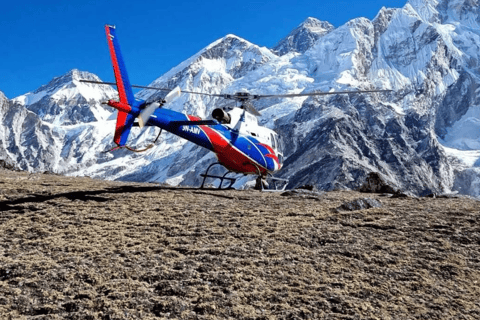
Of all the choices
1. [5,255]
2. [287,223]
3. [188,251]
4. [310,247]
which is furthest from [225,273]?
[5,255]

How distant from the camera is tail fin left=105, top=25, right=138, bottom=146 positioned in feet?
45.6

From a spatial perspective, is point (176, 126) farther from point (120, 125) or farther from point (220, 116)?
point (220, 116)

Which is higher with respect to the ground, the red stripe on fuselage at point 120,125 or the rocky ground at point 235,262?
the red stripe on fuselage at point 120,125

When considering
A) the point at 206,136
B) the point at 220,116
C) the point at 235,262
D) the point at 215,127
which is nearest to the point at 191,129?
the point at 206,136

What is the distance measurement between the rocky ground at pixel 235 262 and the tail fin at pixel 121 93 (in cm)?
406

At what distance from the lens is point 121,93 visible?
1448 centimetres

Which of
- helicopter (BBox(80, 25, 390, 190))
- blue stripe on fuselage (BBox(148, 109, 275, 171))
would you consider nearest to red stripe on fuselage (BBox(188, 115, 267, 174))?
helicopter (BBox(80, 25, 390, 190))

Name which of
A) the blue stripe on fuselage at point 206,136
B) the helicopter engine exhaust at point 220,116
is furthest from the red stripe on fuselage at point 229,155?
the helicopter engine exhaust at point 220,116

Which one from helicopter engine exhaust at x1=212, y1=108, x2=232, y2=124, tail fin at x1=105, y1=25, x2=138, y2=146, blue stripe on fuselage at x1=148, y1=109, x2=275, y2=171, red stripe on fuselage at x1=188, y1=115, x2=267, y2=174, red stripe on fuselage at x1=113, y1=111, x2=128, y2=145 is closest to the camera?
tail fin at x1=105, y1=25, x2=138, y2=146

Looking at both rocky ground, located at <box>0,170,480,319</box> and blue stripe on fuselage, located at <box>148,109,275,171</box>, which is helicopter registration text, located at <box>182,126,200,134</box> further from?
rocky ground, located at <box>0,170,480,319</box>

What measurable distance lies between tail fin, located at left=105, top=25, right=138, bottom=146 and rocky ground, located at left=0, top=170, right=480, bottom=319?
160 inches

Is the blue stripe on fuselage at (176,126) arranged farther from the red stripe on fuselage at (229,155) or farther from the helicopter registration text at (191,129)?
the red stripe on fuselage at (229,155)

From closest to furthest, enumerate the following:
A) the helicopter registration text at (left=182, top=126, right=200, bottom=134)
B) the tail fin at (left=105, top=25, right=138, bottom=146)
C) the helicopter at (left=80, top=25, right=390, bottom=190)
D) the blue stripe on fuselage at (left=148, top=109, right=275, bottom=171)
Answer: the tail fin at (left=105, top=25, right=138, bottom=146) < the helicopter at (left=80, top=25, right=390, bottom=190) < the blue stripe on fuselage at (left=148, top=109, right=275, bottom=171) < the helicopter registration text at (left=182, top=126, right=200, bottom=134)

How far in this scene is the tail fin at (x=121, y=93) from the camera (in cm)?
1391
